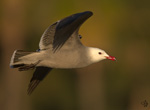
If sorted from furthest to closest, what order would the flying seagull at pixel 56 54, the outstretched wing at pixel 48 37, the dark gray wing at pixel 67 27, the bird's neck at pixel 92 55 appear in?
the bird's neck at pixel 92 55, the flying seagull at pixel 56 54, the outstretched wing at pixel 48 37, the dark gray wing at pixel 67 27

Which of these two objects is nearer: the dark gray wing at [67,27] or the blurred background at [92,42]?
the dark gray wing at [67,27]

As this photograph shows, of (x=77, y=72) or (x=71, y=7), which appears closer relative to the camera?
(x=71, y=7)

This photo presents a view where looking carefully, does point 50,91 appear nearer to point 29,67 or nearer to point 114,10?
point 114,10


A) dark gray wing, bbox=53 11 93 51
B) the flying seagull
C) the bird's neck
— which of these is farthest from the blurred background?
dark gray wing, bbox=53 11 93 51

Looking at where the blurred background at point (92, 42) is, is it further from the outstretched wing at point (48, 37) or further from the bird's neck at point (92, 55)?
the outstretched wing at point (48, 37)

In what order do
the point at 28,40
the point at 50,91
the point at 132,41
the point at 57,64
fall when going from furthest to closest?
the point at 50,91
the point at 132,41
the point at 28,40
the point at 57,64

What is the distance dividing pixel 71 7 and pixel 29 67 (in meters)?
6.38

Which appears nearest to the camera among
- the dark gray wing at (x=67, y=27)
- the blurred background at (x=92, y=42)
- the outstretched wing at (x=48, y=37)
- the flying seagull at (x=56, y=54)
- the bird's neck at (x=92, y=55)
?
the dark gray wing at (x=67, y=27)

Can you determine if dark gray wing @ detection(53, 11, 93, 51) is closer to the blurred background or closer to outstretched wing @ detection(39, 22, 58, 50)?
outstretched wing @ detection(39, 22, 58, 50)

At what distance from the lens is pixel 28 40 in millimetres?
16812

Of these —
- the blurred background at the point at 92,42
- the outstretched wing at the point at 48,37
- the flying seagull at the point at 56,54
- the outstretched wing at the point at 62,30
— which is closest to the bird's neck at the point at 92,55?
the flying seagull at the point at 56,54

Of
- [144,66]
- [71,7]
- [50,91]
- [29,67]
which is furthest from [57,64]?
[50,91]

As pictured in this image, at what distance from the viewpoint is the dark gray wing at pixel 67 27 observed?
28.6 feet

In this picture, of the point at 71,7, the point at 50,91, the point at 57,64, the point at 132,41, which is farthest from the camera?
the point at 50,91
